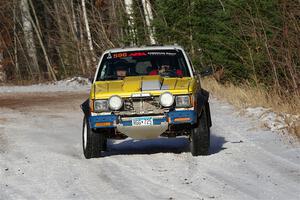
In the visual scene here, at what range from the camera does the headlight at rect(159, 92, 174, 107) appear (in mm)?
10859

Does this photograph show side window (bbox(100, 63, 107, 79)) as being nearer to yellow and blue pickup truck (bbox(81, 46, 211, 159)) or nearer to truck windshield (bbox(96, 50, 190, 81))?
truck windshield (bbox(96, 50, 190, 81))

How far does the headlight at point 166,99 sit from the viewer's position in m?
10.9

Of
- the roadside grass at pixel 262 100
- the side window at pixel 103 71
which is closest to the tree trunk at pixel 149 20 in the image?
the roadside grass at pixel 262 100

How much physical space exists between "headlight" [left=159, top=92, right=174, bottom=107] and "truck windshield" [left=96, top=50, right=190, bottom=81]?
1275mm

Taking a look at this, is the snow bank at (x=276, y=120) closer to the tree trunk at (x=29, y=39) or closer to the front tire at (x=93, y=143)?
the front tire at (x=93, y=143)

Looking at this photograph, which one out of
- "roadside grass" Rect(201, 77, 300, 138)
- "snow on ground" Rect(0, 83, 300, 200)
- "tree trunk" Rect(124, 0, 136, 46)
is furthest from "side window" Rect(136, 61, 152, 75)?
"tree trunk" Rect(124, 0, 136, 46)

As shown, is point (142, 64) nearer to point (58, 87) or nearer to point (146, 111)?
point (146, 111)

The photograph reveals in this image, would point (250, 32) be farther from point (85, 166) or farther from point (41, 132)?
point (85, 166)

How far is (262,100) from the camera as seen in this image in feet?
57.6

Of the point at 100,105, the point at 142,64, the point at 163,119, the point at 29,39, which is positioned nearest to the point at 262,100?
the point at 142,64

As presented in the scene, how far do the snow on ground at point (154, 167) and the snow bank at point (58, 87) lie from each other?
14.8 m

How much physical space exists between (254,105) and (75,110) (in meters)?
5.07

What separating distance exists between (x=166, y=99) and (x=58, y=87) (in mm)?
21862

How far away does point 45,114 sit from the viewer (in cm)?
1955
